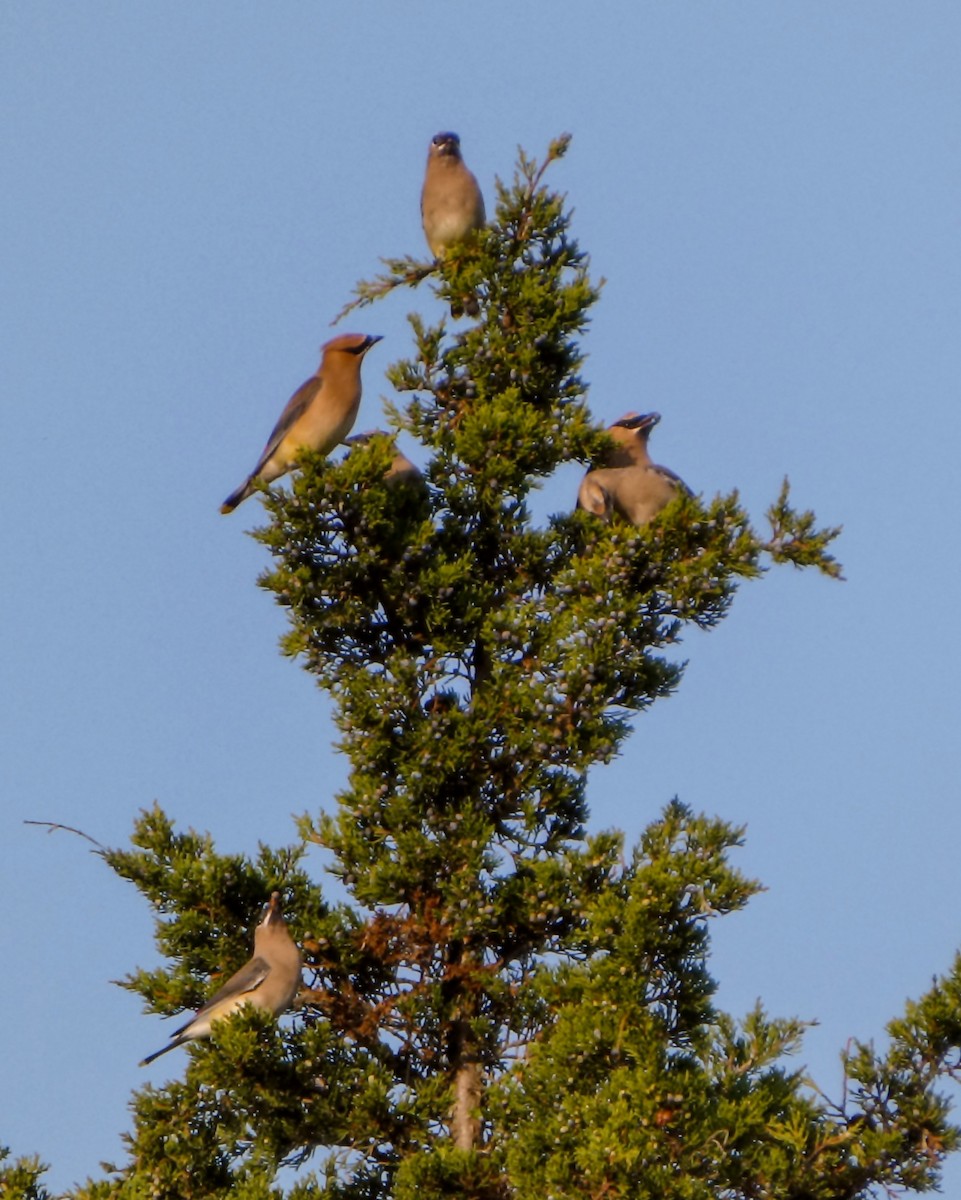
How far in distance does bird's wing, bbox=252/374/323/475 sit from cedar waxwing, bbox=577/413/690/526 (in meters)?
1.21

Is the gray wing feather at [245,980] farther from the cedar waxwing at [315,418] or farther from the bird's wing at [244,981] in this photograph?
the cedar waxwing at [315,418]

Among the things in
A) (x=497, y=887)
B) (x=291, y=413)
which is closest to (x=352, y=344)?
(x=291, y=413)

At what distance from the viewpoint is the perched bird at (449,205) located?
866 centimetres

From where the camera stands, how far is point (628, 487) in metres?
7.50

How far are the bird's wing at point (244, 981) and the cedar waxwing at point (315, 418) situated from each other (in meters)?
2.42

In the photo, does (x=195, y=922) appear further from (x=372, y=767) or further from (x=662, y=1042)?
(x=662, y=1042)

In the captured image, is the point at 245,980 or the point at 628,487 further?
the point at 628,487

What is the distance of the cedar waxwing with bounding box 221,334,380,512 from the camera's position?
7.92 metres

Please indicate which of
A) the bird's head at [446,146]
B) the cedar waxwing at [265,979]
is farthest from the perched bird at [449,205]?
the cedar waxwing at [265,979]

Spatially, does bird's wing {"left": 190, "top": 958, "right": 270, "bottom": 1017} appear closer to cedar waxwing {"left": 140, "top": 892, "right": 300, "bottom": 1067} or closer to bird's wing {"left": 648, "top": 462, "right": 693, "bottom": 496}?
cedar waxwing {"left": 140, "top": 892, "right": 300, "bottom": 1067}

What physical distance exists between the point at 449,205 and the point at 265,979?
4155 mm

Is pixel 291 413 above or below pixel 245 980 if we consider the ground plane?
above

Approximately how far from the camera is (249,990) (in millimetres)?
5855

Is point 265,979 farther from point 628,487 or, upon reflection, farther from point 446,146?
point 446,146
